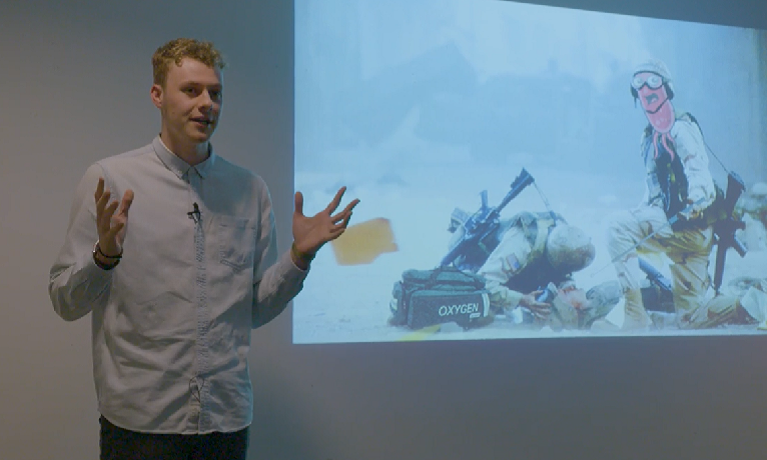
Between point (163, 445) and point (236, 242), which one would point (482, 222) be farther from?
point (163, 445)

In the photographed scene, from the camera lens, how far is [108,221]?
1.33 meters

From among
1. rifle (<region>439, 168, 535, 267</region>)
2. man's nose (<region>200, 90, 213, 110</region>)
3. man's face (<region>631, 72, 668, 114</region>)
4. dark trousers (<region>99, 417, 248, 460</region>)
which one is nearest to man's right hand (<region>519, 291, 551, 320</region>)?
rifle (<region>439, 168, 535, 267</region>)

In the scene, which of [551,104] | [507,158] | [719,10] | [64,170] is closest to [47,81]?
[64,170]

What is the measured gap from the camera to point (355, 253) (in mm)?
2590

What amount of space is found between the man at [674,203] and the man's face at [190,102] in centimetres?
188

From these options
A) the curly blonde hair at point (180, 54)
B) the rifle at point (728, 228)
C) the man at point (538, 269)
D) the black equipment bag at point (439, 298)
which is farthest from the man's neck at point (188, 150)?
the rifle at point (728, 228)

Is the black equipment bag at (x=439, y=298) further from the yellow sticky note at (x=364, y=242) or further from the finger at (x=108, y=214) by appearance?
the finger at (x=108, y=214)

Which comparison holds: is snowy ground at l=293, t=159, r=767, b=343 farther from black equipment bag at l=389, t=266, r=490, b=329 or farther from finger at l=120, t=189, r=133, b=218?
finger at l=120, t=189, r=133, b=218

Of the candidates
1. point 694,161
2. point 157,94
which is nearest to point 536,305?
point 694,161

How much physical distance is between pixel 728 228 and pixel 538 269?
88cm

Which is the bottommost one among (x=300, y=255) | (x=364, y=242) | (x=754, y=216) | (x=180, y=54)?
(x=300, y=255)

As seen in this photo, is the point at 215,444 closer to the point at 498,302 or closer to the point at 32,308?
the point at 32,308

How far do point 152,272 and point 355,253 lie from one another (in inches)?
45.5

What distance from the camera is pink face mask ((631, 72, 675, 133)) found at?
9.62 ft
